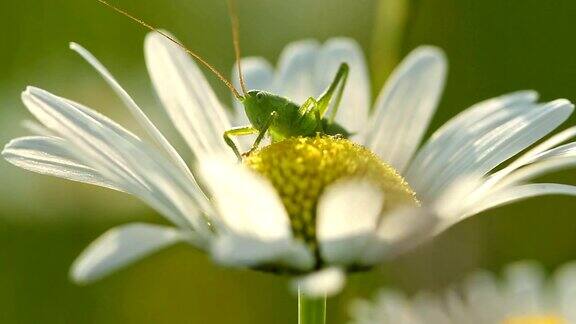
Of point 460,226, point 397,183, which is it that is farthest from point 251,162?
point 460,226

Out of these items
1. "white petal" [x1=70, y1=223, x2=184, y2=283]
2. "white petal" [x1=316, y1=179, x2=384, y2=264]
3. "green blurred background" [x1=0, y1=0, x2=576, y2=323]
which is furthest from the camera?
"green blurred background" [x1=0, y1=0, x2=576, y2=323]

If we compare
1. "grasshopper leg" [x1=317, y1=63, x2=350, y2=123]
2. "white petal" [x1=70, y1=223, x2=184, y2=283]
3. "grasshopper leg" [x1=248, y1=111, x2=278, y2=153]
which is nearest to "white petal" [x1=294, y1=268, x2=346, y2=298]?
"white petal" [x1=70, y1=223, x2=184, y2=283]

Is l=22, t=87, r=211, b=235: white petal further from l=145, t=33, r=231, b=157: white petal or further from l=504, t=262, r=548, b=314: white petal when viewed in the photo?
l=504, t=262, r=548, b=314: white petal

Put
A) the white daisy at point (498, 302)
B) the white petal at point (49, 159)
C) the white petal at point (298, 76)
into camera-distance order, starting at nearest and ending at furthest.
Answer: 1. the white petal at point (49, 159)
2. the white daisy at point (498, 302)
3. the white petal at point (298, 76)

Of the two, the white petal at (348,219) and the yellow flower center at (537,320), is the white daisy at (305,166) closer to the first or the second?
the white petal at (348,219)

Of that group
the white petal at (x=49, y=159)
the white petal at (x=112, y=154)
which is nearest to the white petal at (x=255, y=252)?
the white petal at (x=112, y=154)

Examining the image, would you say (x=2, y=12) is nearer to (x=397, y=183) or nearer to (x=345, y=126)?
(x=345, y=126)

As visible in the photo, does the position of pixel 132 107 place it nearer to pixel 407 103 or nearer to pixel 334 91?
pixel 334 91
